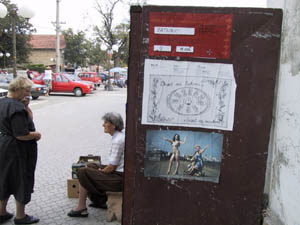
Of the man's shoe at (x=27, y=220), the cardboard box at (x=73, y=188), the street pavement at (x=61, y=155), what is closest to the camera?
the man's shoe at (x=27, y=220)

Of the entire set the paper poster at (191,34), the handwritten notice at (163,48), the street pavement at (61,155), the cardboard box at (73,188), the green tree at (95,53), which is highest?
the green tree at (95,53)

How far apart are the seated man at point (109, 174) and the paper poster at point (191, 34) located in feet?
4.37

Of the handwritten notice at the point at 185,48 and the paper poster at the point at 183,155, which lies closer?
the handwritten notice at the point at 185,48

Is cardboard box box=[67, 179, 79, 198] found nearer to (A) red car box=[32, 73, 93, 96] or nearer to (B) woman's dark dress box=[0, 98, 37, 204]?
(B) woman's dark dress box=[0, 98, 37, 204]

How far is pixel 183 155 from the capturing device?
105 inches

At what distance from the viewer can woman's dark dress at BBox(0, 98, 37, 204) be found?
3111mm

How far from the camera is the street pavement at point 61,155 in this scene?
375 cm

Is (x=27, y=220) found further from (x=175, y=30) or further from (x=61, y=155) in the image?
(x=61, y=155)

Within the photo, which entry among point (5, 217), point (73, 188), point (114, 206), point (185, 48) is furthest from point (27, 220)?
point (185, 48)

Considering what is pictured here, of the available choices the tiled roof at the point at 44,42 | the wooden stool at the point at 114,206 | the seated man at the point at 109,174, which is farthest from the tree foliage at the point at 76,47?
the wooden stool at the point at 114,206

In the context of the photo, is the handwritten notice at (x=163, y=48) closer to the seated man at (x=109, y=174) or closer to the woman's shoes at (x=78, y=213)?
the seated man at (x=109, y=174)

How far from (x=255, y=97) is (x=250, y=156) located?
0.50m

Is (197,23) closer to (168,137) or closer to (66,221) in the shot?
(168,137)

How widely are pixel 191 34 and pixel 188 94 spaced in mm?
500
